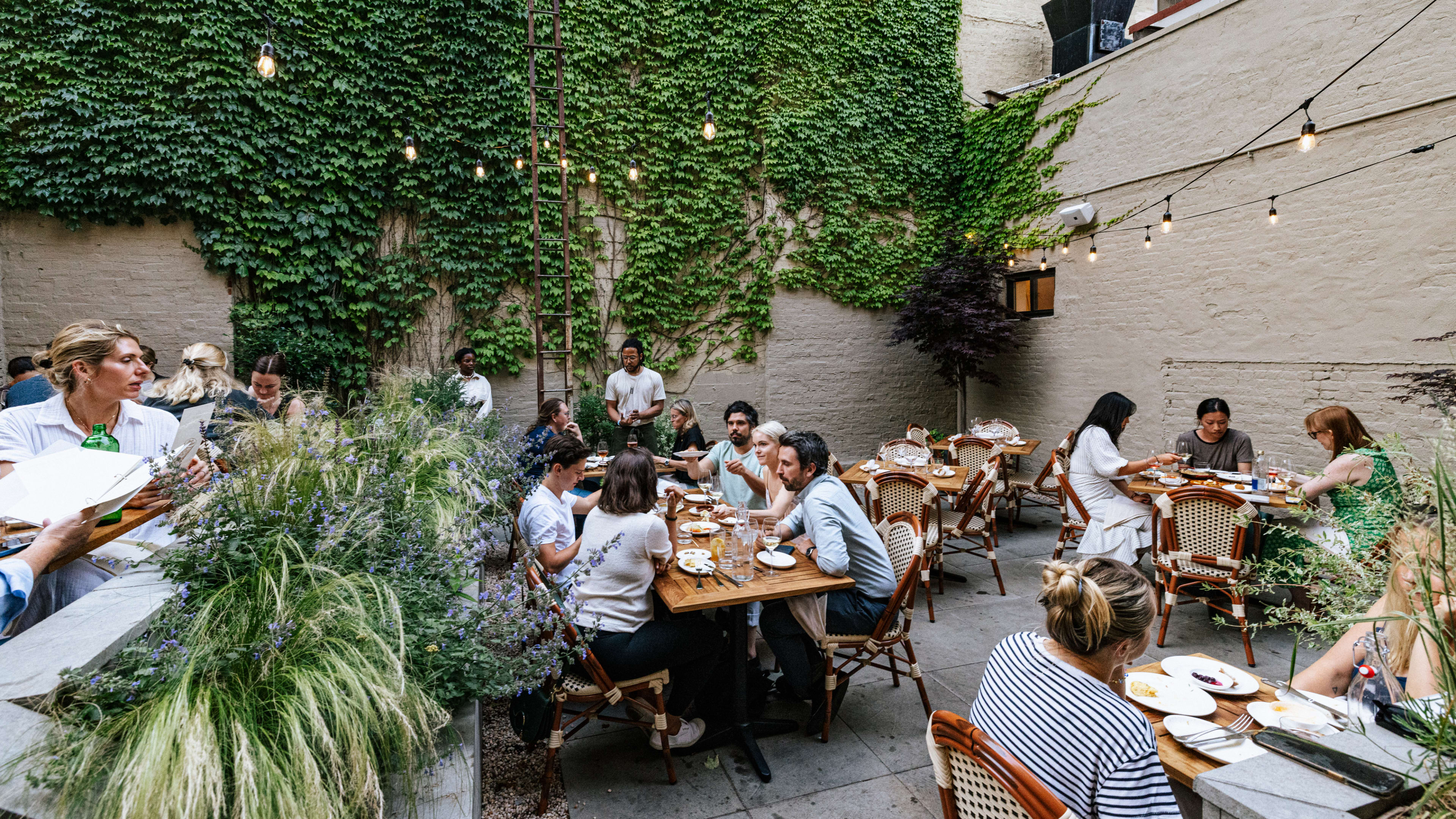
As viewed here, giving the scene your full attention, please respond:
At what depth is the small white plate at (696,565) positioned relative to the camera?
10.1ft

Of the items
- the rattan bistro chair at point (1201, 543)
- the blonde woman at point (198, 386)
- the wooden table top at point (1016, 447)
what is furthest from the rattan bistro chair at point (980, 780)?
the wooden table top at point (1016, 447)

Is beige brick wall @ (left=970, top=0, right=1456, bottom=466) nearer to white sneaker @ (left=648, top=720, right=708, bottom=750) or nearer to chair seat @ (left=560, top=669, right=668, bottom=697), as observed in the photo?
white sneaker @ (left=648, top=720, right=708, bottom=750)

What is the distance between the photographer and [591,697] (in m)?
2.74

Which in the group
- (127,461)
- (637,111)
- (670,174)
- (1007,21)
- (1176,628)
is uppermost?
(1007,21)

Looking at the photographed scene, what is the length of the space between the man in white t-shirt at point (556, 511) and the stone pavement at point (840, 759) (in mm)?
908

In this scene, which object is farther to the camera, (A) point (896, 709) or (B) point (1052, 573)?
(A) point (896, 709)

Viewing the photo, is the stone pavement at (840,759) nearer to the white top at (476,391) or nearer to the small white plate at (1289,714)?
the small white plate at (1289,714)

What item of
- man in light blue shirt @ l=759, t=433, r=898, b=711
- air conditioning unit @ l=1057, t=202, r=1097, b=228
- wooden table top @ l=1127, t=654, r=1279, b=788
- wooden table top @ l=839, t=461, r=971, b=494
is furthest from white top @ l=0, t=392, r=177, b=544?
air conditioning unit @ l=1057, t=202, r=1097, b=228

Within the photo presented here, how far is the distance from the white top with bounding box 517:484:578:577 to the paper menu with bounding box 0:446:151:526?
1555 mm

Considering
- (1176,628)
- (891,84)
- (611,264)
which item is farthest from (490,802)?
(891,84)

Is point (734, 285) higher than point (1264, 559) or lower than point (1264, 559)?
higher

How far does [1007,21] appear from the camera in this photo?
34.2 ft

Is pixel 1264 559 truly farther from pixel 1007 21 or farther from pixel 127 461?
pixel 1007 21

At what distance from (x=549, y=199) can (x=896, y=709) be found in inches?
286
